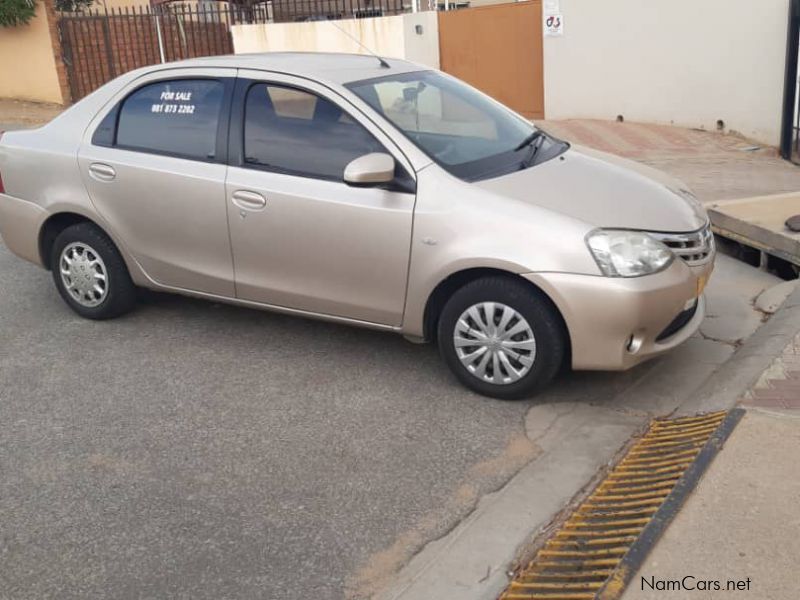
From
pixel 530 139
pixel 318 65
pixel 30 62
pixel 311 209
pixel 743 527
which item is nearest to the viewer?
pixel 743 527

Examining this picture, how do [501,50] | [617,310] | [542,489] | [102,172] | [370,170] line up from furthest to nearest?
1. [501,50]
2. [102,172]
3. [370,170]
4. [617,310]
5. [542,489]

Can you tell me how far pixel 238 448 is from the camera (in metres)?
4.34

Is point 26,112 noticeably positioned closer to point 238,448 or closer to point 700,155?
point 700,155

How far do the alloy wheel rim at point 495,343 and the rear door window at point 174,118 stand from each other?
73.7 inches

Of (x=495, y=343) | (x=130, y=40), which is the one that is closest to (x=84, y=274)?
(x=495, y=343)

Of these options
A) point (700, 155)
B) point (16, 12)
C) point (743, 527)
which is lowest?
point (700, 155)

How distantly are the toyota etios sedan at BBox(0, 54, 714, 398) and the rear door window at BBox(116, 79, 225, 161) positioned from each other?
0.01 m

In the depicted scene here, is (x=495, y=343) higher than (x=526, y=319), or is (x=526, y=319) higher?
(x=526, y=319)

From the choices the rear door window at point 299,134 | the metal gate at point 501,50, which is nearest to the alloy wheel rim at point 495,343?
the rear door window at point 299,134

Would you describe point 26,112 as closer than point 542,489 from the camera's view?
No

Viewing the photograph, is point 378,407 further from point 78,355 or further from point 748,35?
point 748,35

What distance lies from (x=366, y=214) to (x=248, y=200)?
766 mm

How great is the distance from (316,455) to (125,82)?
2.93 metres

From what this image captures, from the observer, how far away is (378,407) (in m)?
4.75
